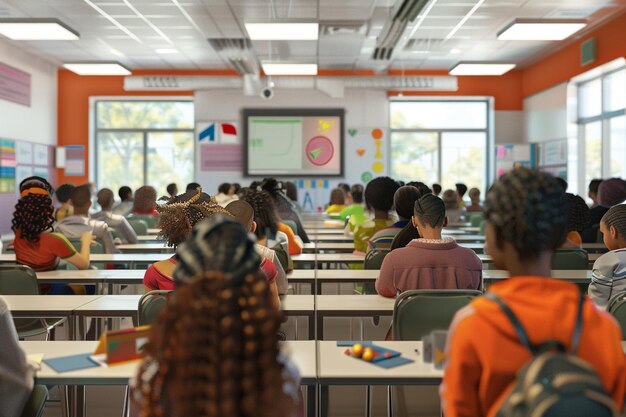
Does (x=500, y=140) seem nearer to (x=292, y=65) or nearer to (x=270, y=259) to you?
(x=292, y=65)

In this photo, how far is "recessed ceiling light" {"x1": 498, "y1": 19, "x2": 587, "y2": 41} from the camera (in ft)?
31.5

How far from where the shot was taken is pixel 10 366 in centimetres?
210

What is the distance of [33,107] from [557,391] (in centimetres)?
1408

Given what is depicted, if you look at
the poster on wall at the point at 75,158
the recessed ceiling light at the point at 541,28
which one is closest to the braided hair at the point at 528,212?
the recessed ceiling light at the point at 541,28

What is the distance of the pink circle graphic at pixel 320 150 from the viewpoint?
15367mm

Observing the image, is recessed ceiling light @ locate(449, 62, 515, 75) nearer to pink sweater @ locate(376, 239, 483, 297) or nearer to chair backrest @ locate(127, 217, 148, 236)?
chair backrest @ locate(127, 217, 148, 236)

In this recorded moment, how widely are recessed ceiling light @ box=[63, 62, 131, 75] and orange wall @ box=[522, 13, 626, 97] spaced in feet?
25.6

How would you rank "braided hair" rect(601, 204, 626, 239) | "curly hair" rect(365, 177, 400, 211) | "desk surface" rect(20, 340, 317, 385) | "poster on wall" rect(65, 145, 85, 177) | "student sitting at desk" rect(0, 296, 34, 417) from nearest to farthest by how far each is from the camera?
"student sitting at desk" rect(0, 296, 34, 417) < "desk surface" rect(20, 340, 317, 385) < "braided hair" rect(601, 204, 626, 239) < "curly hair" rect(365, 177, 400, 211) < "poster on wall" rect(65, 145, 85, 177)

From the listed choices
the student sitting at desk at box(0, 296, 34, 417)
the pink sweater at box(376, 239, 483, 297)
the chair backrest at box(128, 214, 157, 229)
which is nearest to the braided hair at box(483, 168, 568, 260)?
the student sitting at desk at box(0, 296, 34, 417)

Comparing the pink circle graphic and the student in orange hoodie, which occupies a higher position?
the pink circle graphic

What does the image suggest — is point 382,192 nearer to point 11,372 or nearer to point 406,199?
point 406,199

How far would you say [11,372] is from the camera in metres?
2.11

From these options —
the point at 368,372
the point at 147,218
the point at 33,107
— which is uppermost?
the point at 33,107

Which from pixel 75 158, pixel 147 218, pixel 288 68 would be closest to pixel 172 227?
pixel 147 218
